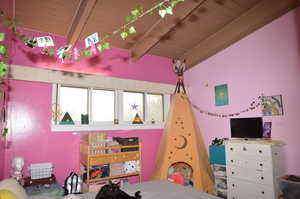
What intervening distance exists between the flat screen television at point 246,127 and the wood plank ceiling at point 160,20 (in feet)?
4.53

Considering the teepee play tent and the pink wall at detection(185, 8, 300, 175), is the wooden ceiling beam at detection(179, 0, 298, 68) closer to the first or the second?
the pink wall at detection(185, 8, 300, 175)

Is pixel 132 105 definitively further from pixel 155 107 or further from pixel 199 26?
pixel 199 26

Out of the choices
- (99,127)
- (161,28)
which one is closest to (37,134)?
(99,127)

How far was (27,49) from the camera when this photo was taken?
294 centimetres

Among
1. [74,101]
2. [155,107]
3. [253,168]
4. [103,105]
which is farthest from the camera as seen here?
[155,107]

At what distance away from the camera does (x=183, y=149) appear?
11.8ft

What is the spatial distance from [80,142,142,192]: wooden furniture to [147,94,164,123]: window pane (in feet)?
3.72

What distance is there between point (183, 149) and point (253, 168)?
1.15 m

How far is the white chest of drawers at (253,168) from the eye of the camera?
265cm

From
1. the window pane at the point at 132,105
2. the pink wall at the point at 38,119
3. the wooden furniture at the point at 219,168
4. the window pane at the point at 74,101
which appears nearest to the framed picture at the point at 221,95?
the wooden furniture at the point at 219,168

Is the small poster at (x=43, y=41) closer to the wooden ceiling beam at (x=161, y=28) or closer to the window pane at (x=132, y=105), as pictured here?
the wooden ceiling beam at (x=161, y=28)

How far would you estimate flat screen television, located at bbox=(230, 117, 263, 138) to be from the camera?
3.06 metres

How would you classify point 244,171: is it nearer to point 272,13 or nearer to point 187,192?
point 187,192

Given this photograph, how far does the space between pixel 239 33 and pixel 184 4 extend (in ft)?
3.82
